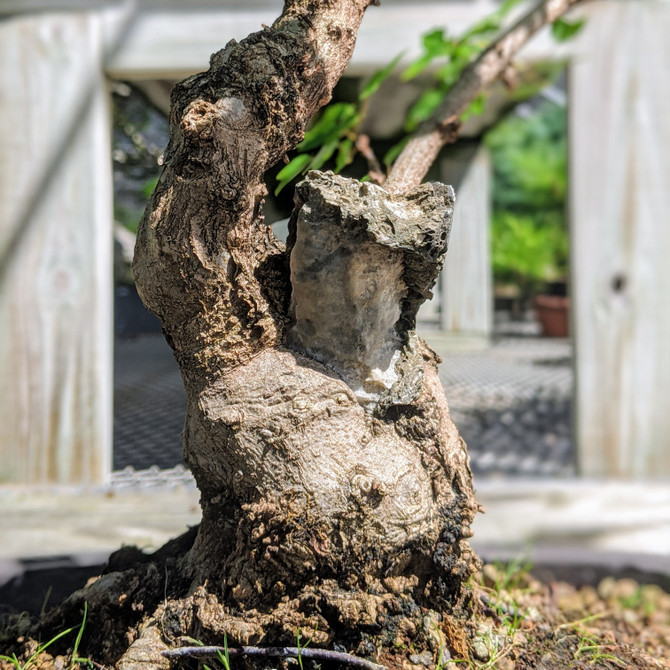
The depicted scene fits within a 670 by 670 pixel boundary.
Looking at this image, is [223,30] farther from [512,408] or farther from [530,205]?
[530,205]

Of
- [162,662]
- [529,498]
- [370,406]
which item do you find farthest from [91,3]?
[529,498]

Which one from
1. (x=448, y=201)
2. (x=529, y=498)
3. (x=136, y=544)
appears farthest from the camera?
(x=529, y=498)

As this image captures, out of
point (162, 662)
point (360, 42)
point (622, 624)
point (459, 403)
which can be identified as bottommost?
point (622, 624)

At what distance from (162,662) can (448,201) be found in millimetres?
495

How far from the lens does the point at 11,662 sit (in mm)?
621

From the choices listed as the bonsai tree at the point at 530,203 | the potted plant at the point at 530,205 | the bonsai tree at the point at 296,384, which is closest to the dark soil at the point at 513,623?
the bonsai tree at the point at 296,384

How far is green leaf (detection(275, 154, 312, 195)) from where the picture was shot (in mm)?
645

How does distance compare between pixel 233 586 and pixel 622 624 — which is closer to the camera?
pixel 233 586

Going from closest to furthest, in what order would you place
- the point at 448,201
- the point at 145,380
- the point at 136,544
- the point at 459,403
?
1. the point at 448,201
2. the point at 136,544
3. the point at 145,380
4. the point at 459,403

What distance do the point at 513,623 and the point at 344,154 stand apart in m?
0.66

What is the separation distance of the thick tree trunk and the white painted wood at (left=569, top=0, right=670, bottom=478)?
33.0 inches

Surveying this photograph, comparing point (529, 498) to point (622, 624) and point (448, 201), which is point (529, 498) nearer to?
point (622, 624)

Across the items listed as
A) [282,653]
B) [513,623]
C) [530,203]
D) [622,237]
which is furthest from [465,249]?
[530,203]

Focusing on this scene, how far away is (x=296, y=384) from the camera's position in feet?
1.92
